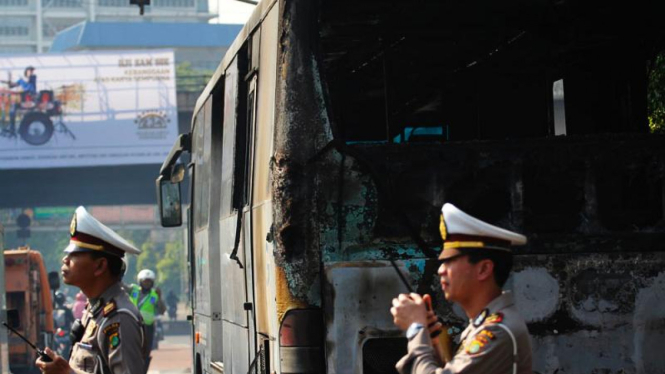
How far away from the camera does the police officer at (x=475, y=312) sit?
174 inches

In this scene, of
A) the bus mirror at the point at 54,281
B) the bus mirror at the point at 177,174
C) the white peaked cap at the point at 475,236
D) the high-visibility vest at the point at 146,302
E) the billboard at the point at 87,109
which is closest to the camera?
the white peaked cap at the point at 475,236

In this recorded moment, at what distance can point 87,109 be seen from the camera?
66.4 metres

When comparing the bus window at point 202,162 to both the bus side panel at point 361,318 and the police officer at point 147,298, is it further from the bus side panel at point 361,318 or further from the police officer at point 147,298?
the police officer at point 147,298

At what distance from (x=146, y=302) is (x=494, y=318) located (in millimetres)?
15784

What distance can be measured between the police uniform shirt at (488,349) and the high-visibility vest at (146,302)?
15.4m

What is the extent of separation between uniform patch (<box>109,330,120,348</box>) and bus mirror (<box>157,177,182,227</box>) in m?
7.68

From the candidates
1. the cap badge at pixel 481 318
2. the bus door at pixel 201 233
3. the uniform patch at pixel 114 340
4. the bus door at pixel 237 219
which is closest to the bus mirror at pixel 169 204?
the bus door at pixel 201 233

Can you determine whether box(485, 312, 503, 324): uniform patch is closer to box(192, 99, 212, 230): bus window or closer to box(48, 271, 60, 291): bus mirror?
box(192, 99, 212, 230): bus window

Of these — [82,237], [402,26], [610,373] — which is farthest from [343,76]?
[82,237]

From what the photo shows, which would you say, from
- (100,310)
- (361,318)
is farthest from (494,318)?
(361,318)

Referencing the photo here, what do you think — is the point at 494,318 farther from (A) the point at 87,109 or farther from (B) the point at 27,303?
(A) the point at 87,109

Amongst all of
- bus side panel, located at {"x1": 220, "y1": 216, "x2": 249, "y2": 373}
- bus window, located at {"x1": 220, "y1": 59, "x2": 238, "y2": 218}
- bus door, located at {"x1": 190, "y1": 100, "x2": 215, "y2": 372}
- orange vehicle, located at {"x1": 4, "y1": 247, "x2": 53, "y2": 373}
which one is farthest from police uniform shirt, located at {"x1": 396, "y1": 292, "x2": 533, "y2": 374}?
orange vehicle, located at {"x1": 4, "y1": 247, "x2": 53, "y2": 373}

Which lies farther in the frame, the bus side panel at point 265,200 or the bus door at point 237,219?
the bus door at point 237,219

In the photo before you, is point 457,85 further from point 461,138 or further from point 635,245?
point 635,245
